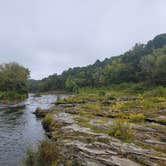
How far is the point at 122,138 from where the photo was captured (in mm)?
16766

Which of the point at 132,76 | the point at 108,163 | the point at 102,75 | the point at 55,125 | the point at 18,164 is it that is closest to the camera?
the point at 108,163

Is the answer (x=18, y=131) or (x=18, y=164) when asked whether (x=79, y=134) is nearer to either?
(x=18, y=164)

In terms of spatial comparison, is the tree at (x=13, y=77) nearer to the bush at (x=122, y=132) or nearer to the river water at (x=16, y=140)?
the river water at (x=16, y=140)

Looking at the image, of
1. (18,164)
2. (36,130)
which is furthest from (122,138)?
(36,130)

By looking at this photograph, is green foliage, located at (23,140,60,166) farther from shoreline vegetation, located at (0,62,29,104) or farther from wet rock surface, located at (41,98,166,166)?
shoreline vegetation, located at (0,62,29,104)

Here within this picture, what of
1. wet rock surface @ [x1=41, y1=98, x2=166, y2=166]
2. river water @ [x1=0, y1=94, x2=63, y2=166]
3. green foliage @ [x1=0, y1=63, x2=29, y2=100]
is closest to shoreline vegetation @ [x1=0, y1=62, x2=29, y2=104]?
green foliage @ [x1=0, y1=63, x2=29, y2=100]

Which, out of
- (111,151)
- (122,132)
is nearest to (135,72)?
(122,132)

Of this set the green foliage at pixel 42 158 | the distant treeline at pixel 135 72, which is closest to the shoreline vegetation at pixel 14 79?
the distant treeline at pixel 135 72

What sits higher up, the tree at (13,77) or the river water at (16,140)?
the tree at (13,77)

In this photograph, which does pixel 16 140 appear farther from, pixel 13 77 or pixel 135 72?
pixel 135 72

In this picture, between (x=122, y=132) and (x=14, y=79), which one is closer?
(x=122, y=132)

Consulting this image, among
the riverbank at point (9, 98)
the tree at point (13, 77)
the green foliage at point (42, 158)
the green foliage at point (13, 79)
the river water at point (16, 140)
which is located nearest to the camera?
the green foliage at point (42, 158)

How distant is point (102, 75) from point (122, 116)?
98150mm

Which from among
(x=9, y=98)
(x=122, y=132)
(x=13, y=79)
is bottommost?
(x=122, y=132)
